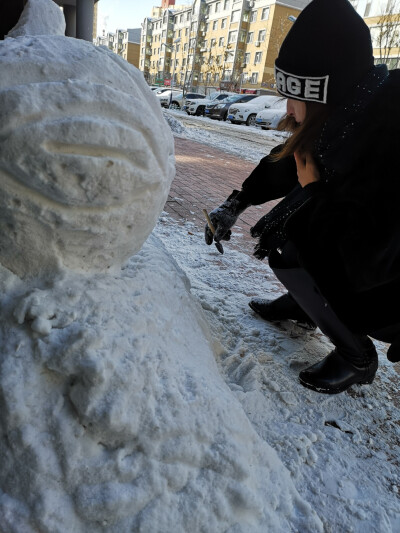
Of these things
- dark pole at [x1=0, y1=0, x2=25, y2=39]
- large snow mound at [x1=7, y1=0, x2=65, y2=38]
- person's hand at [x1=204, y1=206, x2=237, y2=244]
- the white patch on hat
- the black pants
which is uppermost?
dark pole at [x1=0, y1=0, x2=25, y2=39]

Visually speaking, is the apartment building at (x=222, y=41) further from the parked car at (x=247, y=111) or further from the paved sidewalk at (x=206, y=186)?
the paved sidewalk at (x=206, y=186)

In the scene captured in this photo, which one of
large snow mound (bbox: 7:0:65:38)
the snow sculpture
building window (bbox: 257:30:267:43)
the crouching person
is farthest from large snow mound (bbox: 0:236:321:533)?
building window (bbox: 257:30:267:43)

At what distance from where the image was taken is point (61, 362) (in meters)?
0.93

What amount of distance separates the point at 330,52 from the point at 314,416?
4.58 ft

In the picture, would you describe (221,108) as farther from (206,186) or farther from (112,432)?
(112,432)

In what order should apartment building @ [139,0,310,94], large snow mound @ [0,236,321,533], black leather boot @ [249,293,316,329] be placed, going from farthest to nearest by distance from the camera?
apartment building @ [139,0,310,94], black leather boot @ [249,293,316,329], large snow mound @ [0,236,321,533]

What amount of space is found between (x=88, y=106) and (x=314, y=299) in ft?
4.19

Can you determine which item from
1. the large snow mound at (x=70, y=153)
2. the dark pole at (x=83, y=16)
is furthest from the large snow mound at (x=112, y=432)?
the dark pole at (x=83, y=16)

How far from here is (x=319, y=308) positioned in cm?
181

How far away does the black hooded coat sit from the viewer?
1448 millimetres

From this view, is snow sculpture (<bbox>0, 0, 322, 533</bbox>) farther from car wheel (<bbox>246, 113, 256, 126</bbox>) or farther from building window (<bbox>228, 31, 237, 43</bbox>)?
building window (<bbox>228, 31, 237, 43</bbox>)

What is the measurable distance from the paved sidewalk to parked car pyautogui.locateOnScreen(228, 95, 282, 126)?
412 inches

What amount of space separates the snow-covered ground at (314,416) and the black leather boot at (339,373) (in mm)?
40

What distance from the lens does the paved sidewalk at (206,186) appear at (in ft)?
12.5
